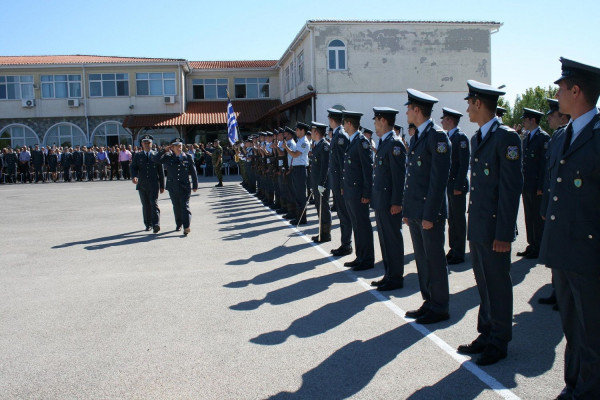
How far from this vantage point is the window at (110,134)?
40.5 metres

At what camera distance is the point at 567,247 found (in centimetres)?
345

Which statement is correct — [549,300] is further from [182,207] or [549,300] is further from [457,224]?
[182,207]

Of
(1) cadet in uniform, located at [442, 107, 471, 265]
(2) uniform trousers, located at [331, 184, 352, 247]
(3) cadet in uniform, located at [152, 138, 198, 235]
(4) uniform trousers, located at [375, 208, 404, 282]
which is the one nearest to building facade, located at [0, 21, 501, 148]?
(3) cadet in uniform, located at [152, 138, 198, 235]

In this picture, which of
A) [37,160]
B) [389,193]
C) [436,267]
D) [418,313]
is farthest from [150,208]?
[37,160]

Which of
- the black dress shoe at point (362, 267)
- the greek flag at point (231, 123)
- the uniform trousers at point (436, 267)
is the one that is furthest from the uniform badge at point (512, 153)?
the greek flag at point (231, 123)

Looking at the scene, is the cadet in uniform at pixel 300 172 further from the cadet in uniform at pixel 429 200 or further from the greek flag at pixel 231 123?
the greek flag at pixel 231 123

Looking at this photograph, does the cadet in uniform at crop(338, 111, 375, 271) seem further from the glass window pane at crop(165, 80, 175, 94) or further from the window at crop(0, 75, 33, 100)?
the window at crop(0, 75, 33, 100)

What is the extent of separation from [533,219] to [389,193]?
2.87 metres

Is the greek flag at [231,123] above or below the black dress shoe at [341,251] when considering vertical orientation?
above

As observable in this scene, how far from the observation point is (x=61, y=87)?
131ft

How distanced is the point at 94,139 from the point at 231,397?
3961 centimetres

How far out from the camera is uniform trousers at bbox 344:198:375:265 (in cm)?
781

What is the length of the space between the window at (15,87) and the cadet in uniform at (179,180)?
32.7 metres

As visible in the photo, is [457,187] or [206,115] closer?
[457,187]
